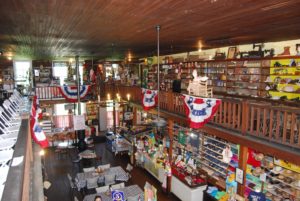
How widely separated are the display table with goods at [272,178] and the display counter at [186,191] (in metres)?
1.83

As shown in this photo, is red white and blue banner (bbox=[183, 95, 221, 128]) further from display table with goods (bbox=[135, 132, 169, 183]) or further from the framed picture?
the framed picture

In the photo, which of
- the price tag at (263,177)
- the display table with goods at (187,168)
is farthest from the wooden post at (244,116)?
the display table with goods at (187,168)

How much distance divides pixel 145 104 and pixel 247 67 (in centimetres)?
476

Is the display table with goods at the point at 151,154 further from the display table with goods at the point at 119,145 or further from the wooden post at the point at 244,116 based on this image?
the wooden post at the point at 244,116

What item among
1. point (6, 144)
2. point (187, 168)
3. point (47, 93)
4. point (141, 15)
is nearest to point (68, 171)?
point (47, 93)

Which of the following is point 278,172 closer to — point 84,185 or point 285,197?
point 285,197

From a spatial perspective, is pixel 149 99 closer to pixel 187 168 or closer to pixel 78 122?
pixel 187 168

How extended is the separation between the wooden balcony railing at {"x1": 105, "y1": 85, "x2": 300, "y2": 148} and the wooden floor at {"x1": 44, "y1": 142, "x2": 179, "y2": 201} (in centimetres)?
402

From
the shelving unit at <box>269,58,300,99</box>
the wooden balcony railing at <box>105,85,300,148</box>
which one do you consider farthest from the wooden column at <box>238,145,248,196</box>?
the shelving unit at <box>269,58,300,99</box>

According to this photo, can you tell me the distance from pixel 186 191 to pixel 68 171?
6722 millimetres

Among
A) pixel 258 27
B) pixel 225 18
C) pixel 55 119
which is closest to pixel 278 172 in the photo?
pixel 258 27

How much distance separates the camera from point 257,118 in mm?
5836

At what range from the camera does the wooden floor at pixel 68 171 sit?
9.76m

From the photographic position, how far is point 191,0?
349cm
